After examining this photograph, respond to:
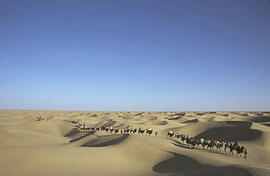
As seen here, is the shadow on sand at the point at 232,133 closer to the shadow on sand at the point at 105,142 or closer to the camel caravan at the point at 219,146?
the camel caravan at the point at 219,146

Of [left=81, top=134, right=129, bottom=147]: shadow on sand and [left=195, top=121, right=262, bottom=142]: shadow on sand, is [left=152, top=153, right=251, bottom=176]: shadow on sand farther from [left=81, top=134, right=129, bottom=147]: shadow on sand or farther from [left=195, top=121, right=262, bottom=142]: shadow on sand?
[left=195, top=121, right=262, bottom=142]: shadow on sand

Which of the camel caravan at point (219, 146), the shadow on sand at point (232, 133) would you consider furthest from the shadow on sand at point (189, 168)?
the shadow on sand at point (232, 133)

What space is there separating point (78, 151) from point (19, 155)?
303 centimetres

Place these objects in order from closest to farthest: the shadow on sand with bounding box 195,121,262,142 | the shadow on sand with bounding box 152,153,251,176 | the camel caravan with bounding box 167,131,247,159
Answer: the shadow on sand with bounding box 152,153,251,176 < the camel caravan with bounding box 167,131,247,159 < the shadow on sand with bounding box 195,121,262,142

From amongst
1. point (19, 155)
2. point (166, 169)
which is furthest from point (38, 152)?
point (166, 169)

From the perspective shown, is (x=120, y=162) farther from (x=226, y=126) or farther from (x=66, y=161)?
(x=226, y=126)

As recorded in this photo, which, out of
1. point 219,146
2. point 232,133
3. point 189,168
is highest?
point 189,168

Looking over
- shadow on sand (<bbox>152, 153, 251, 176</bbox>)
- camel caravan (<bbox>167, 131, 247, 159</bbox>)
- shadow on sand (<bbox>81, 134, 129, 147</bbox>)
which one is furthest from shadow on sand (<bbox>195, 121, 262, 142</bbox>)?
shadow on sand (<bbox>152, 153, 251, 176</bbox>)

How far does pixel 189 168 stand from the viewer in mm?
8969

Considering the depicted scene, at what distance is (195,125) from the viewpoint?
31.4 meters

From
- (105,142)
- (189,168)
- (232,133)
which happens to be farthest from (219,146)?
(232,133)

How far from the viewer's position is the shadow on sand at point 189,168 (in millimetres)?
7098

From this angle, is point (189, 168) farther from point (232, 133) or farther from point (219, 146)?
point (232, 133)

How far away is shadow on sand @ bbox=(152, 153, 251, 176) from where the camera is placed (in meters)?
7.10
